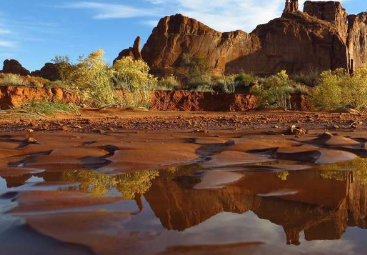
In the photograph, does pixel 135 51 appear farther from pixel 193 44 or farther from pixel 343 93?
pixel 343 93

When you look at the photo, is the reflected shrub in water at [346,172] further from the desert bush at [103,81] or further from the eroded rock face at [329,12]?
the eroded rock face at [329,12]

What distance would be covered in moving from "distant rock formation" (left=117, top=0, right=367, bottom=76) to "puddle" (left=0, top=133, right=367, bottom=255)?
51.6 m

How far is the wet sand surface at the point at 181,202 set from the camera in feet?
5.49

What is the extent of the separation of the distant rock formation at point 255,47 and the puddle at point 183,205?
5159cm

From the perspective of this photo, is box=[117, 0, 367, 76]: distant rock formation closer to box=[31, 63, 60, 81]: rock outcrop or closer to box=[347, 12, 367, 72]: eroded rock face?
box=[347, 12, 367, 72]: eroded rock face

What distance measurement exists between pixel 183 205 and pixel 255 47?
188 feet

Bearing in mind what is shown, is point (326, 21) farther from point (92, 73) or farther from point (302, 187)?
point (302, 187)

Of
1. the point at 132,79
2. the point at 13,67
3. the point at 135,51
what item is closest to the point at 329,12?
the point at 135,51

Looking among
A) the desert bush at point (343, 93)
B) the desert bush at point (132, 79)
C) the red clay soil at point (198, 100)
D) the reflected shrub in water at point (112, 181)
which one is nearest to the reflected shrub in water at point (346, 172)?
the reflected shrub in water at point (112, 181)

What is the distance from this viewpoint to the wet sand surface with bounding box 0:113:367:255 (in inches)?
65.9

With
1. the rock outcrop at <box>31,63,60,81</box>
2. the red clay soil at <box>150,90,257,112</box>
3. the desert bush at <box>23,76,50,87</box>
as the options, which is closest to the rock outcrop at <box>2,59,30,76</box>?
the rock outcrop at <box>31,63,60,81</box>

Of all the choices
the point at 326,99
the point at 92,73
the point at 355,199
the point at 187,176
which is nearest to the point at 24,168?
the point at 187,176

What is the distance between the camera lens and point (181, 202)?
7.75ft

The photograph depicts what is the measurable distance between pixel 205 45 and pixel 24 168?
2138 inches
